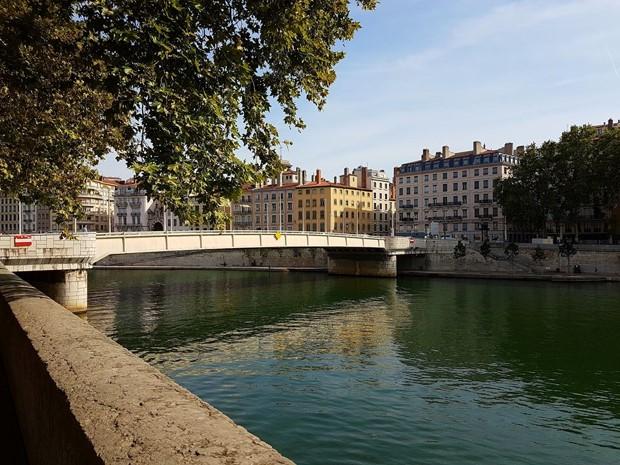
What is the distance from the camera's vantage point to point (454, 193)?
344 feet

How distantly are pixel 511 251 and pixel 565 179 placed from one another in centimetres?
1327

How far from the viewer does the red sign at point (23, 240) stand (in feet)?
109

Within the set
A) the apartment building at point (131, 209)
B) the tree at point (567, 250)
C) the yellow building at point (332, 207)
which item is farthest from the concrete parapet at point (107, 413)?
the apartment building at point (131, 209)

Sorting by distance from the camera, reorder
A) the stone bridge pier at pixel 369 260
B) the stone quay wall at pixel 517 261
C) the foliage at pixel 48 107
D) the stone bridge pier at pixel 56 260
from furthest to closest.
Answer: the stone bridge pier at pixel 369 260
the stone quay wall at pixel 517 261
the stone bridge pier at pixel 56 260
the foliage at pixel 48 107

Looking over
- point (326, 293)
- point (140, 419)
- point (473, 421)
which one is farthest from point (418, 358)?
point (326, 293)

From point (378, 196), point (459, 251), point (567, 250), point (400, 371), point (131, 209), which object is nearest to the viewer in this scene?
point (400, 371)

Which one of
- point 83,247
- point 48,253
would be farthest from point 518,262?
point 48,253

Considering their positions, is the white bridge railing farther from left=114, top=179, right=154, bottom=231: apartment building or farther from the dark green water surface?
left=114, top=179, right=154, bottom=231: apartment building

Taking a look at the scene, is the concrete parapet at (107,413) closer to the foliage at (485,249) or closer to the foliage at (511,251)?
the foliage at (511,251)

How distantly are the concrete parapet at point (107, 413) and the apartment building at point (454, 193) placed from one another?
9264 centimetres

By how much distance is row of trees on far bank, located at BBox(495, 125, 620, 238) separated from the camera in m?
68.0

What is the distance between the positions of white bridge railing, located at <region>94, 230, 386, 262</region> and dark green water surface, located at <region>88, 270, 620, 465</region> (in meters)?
4.63

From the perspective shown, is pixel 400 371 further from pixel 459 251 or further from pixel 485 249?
pixel 459 251

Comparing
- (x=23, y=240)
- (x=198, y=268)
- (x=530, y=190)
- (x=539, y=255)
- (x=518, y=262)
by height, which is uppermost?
(x=530, y=190)
